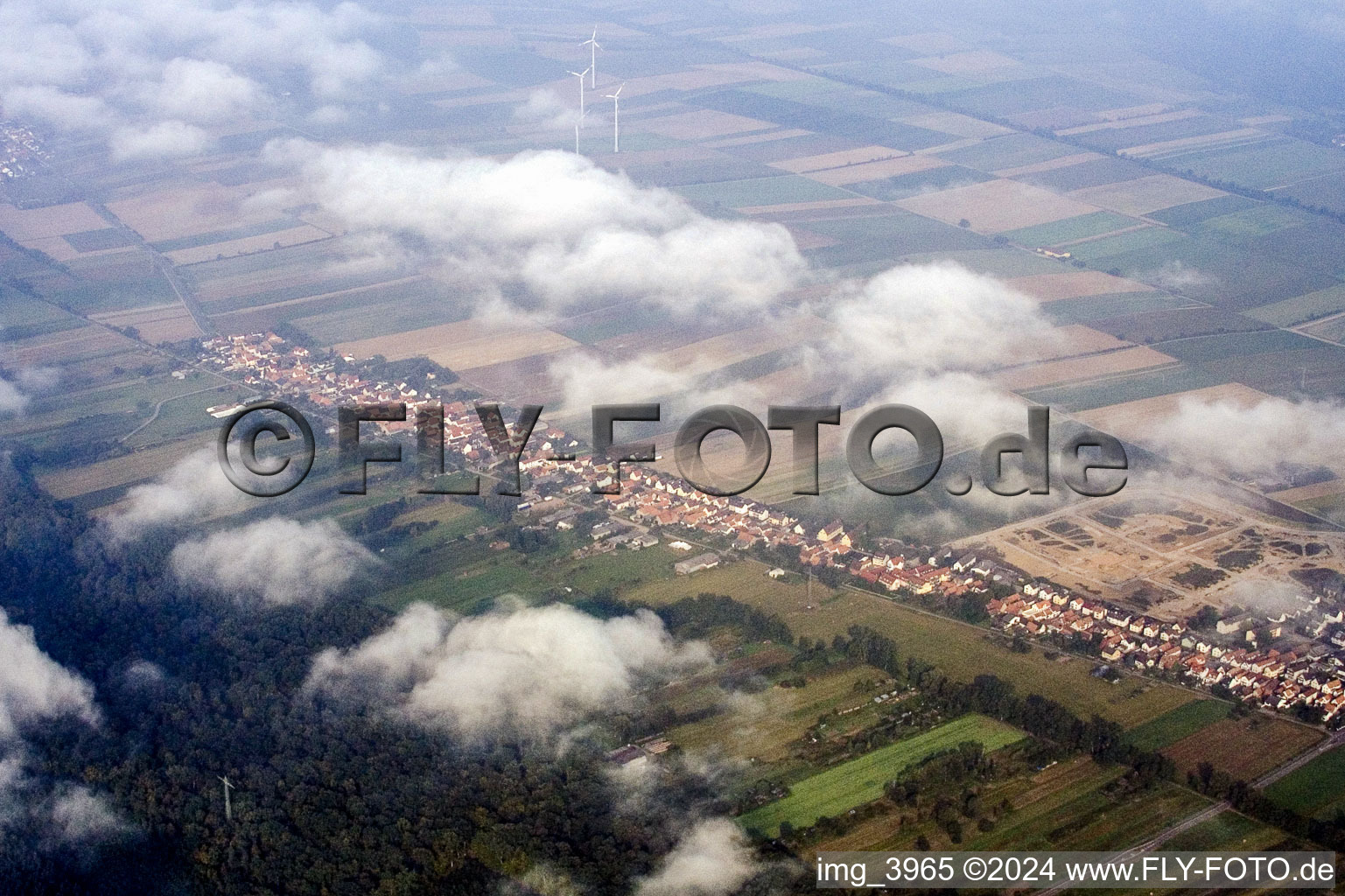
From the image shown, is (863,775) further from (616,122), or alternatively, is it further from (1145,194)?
(616,122)

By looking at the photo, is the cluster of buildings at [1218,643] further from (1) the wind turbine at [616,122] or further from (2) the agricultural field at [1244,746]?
(1) the wind turbine at [616,122]

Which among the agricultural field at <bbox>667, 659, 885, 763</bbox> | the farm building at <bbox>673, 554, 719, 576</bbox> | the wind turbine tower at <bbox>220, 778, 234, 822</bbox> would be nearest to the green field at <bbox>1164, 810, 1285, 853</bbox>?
the agricultural field at <bbox>667, 659, 885, 763</bbox>

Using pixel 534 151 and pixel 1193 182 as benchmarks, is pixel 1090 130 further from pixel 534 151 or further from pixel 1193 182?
pixel 534 151

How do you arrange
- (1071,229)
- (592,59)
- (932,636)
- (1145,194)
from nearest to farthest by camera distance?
1. (932,636)
2. (1071,229)
3. (1145,194)
4. (592,59)

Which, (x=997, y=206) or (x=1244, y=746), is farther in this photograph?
(x=997, y=206)

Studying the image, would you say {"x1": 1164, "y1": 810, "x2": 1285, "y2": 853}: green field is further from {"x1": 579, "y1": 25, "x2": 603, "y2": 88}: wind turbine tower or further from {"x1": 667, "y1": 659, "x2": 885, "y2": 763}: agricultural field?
{"x1": 579, "y1": 25, "x2": 603, "y2": 88}: wind turbine tower

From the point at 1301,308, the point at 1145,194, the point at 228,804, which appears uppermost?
the point at 1145,194

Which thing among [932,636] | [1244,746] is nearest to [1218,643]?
[1244,746]
